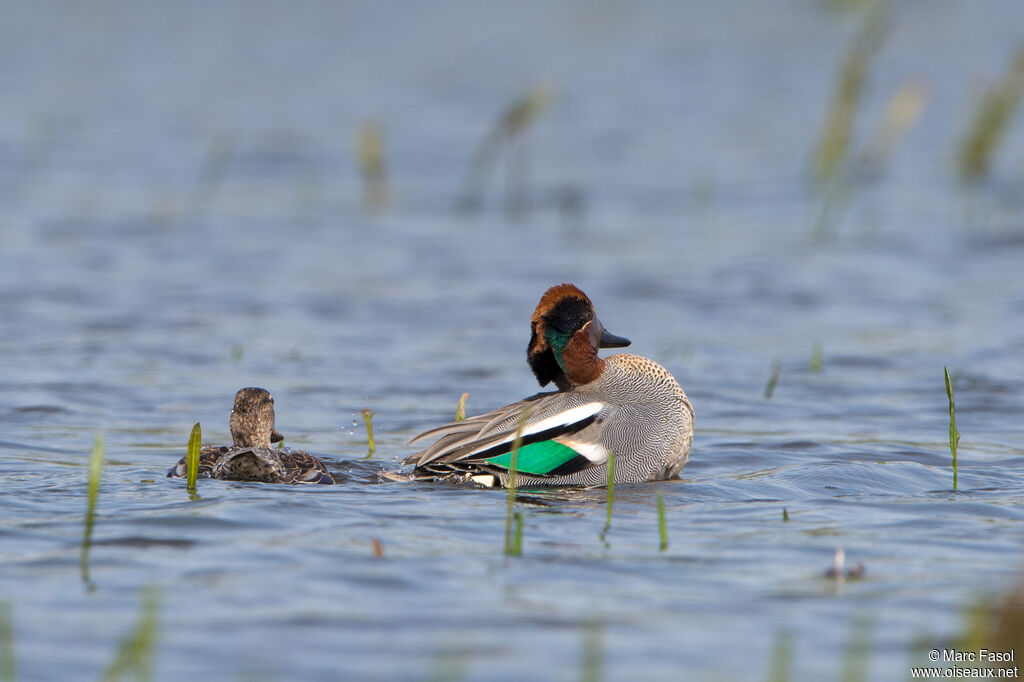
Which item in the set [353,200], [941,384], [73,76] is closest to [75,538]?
[941,384]

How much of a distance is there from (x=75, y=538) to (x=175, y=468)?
1.36m

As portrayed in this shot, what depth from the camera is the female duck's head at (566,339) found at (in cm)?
703

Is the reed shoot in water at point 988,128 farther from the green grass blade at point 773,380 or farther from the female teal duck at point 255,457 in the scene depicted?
the female teal duck at point 255,457

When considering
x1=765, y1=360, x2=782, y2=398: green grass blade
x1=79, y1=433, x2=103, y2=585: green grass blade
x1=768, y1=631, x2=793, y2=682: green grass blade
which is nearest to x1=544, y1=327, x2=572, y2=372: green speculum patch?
x1=765, y1=360, x2=782, y2=398: green grass blade

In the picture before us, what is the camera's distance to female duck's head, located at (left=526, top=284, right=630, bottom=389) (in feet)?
23.1

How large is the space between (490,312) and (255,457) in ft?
16.6

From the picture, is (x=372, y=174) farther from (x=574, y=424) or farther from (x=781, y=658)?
(x=781, y=658)

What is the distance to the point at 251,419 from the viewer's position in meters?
7.10

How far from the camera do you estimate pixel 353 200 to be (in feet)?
52.4

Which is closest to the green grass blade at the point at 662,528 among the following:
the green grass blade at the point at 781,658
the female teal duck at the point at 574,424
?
the green grass blade at the point at 781,658

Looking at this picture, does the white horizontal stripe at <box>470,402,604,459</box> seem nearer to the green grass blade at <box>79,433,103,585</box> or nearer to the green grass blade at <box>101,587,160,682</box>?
the green grass blade at <box>79,433,103,585</box>

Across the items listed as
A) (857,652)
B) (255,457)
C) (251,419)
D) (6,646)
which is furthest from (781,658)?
(251,419)

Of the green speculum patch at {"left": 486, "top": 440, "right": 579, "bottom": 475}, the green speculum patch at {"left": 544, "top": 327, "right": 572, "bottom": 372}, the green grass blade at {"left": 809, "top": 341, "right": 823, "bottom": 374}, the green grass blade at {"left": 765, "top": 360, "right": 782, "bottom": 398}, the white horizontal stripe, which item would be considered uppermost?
the green grass blade at {"left": 809, "top": 341, "right": 823, "bottom": 374}

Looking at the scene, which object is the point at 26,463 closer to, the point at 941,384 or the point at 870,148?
the point at 941,384
